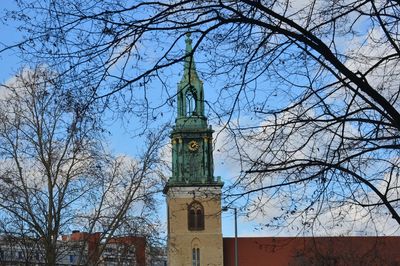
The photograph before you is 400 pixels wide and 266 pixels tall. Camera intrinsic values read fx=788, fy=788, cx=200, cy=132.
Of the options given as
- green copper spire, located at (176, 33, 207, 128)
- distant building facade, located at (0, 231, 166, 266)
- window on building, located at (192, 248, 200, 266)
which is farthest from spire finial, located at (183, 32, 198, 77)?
window on building, located at (192, 248, 200, 266)

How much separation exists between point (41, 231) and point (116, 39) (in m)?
17.0

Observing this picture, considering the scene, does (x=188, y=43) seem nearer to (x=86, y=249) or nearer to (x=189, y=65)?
(x=189, y=65)

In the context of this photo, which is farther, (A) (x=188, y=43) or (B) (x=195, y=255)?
(B) (x=195, y=255)

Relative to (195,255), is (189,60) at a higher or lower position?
lower

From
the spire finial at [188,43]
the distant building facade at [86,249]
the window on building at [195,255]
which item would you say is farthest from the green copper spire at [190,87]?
the window on building at [195,255]

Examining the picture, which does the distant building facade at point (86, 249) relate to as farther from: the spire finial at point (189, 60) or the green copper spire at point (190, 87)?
the spire finial at point (189, 60)

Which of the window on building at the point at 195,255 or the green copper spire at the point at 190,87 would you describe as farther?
the window on building at the point at 195,255

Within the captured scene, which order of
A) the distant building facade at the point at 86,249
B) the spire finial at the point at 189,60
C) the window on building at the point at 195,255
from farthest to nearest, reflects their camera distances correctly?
the window on building at the point at 195,255
the distant building facade at the point at 86,249
the spire finial at the point at 189,60

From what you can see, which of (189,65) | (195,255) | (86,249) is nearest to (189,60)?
(189,65)

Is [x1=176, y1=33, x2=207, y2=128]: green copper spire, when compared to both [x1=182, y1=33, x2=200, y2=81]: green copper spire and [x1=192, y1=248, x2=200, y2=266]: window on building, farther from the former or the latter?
[x1=192, y1=248, x2=200, y2=266]: window on building

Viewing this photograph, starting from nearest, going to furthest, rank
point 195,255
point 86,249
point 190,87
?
1. point 190,87
2. point 86,249
3. point 195,255

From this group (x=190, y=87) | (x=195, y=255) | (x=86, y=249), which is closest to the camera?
(x=190, y=87)

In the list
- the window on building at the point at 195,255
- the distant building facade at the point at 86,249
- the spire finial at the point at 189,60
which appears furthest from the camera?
the window on building at the point at 195,255

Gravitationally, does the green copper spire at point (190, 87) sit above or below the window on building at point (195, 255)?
below
